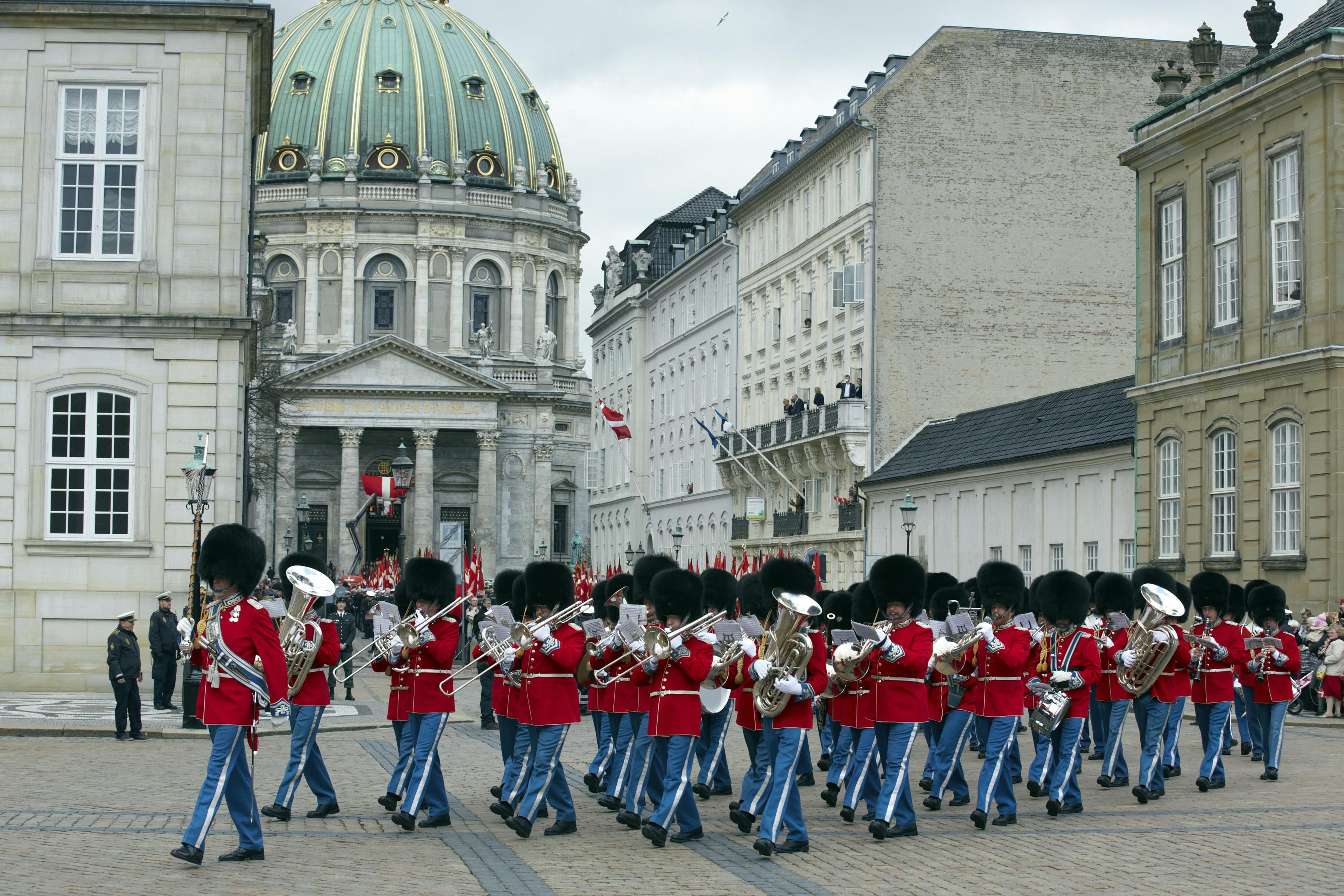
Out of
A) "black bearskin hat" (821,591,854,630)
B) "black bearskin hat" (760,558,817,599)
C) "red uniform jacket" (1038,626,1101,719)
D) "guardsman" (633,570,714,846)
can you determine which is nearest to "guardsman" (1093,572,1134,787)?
"red uniform jacket" (1038,626,1101,719)

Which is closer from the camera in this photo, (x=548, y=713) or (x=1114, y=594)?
(x=548, y=713)

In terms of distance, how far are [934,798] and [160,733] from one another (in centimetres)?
1070

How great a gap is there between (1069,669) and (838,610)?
13.0 ft

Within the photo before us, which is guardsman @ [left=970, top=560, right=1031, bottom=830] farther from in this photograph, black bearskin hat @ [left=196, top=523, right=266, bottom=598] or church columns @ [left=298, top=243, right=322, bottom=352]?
church columns @ [left=298, top=243, right=322, bottom=352]

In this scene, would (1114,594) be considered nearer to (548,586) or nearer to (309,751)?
(548,586)

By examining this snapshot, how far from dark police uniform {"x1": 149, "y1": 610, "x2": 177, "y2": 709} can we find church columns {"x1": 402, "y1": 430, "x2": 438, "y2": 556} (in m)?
67.1

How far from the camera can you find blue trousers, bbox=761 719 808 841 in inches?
464

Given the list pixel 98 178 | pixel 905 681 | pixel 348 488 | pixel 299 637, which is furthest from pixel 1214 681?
pixel 348 488

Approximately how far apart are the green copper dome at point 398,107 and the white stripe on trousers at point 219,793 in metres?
96.4

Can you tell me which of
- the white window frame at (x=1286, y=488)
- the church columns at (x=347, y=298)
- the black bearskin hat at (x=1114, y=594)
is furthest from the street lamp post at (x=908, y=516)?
the church columns at (x=347, y=298)

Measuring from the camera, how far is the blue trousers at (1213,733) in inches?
618

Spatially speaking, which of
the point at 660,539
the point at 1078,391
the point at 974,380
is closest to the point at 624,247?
the point at 660,539

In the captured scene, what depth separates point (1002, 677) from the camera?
13.4 m

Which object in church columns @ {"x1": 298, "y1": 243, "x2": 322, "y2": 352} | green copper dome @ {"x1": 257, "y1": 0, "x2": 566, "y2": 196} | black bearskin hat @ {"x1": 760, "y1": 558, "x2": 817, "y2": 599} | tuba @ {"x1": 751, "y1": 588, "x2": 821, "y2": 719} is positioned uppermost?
green copper dome @ {"x1": 257, "y1": 0, "x2": 566, "y2": 196}
